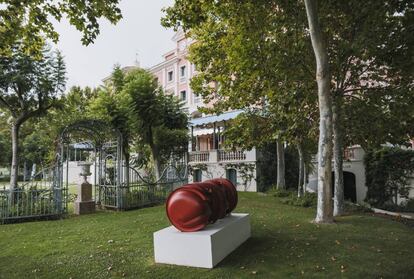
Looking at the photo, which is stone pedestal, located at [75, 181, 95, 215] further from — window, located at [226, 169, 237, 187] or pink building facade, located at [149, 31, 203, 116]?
pink building facade, located at [149, 31, 203, 116]

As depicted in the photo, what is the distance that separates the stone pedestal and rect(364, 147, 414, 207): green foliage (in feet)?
40.2

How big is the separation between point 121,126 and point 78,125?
10.0 ft

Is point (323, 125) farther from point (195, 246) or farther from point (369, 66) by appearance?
point (195, 246)

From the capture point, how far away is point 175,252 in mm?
5535

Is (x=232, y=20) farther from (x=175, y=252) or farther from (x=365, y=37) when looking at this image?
(x=175, y=252)

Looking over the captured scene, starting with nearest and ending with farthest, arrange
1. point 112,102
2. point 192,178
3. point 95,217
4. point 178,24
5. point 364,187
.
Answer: point 178,24 → point 95,217 → point 112,102 → point 364,187 → point 192,178

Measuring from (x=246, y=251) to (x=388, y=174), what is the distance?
11.8 meters

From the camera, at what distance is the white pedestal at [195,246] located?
532 cm

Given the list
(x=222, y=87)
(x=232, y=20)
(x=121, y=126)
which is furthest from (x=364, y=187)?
(x=121, y=126)

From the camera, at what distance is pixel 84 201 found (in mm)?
12391

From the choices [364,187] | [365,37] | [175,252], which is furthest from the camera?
[364,187]

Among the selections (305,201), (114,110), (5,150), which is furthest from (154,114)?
(5,150)

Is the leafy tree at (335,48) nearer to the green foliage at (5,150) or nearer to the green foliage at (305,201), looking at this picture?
the green foliage at (305,201)

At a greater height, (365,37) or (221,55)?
(221,55)
